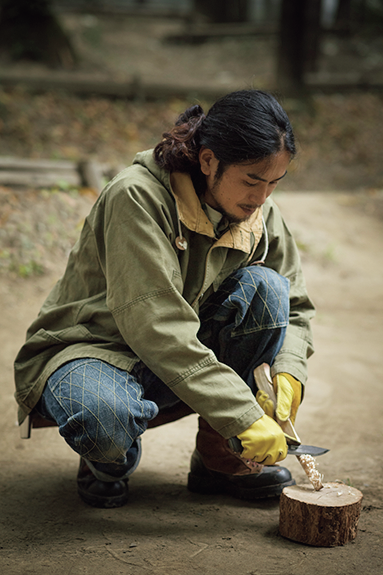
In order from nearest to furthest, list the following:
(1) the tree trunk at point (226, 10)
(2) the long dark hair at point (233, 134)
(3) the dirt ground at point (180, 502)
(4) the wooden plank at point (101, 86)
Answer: (3) the dirt ground at point (180, 502)
(2) the long dark hair at point (233, 134)
(4) the wooden plank at point (101, 86)
(1) the tree trunk at point (226, 10)

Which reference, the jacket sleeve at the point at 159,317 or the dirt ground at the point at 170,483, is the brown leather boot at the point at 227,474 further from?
the jacket sleeve at the point at 159,317

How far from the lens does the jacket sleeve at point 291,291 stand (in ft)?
6.41

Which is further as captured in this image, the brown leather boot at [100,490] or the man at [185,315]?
the brown leather boot at [100,490]

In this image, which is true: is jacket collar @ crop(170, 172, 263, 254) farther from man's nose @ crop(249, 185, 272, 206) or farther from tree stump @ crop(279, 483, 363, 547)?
tree stump @ crop(279, 483, 363, 547)

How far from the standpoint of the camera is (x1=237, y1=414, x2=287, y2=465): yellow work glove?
158cm

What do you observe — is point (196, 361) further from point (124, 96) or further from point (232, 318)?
point (124, 96)

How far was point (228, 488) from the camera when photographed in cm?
204

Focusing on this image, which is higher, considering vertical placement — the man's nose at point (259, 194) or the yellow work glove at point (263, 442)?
the man's nose at point (259, 194)

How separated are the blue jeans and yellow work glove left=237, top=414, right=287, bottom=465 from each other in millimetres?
309

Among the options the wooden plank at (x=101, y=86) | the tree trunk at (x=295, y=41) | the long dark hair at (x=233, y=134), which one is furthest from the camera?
the tree trunk at (x=295, y=41)

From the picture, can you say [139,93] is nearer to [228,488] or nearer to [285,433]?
[228,488]

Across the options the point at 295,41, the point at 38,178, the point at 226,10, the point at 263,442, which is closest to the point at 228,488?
the point at 263,442

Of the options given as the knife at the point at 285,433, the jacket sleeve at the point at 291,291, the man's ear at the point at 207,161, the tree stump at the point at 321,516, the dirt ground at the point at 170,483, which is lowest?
the dirt ground at the point at 170,483

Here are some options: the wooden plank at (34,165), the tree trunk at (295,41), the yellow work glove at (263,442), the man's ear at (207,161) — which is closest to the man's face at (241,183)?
the man's ear at (207,161)
